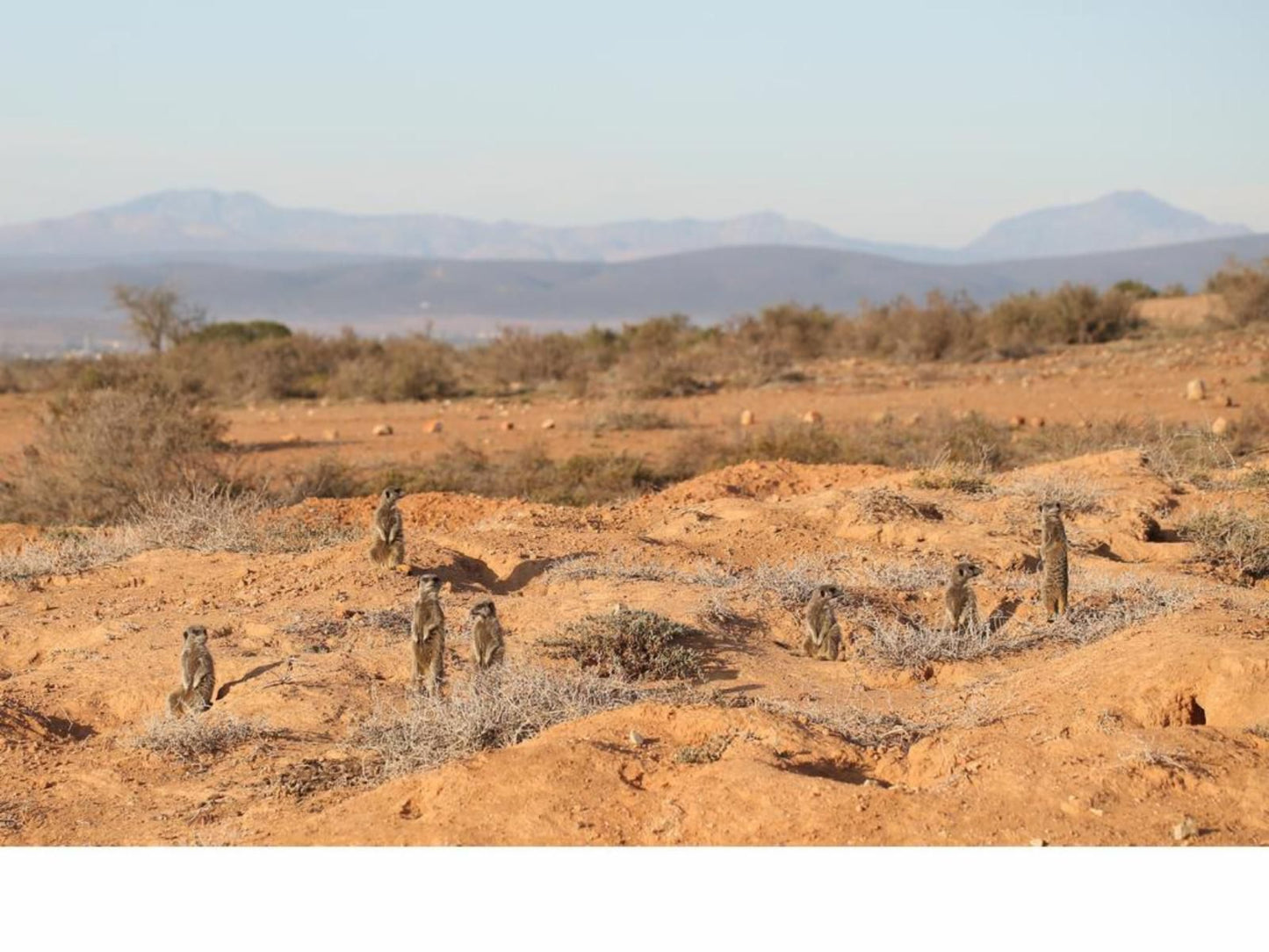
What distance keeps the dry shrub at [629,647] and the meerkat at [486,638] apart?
1.90 feet

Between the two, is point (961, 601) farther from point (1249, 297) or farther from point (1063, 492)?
point (1249, 297)

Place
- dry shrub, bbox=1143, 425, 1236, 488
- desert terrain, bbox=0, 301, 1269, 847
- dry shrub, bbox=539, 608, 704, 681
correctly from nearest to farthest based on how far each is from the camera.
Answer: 1. desert terrain, bbox=0, 301, 1269, 847
2. dry shrub, bbox=539, 608, 704, 681
3. dry shrub, bbox=1143, 425, 1236, 488

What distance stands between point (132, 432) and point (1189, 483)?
1048 centimetres

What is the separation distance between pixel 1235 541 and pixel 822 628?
3997mm

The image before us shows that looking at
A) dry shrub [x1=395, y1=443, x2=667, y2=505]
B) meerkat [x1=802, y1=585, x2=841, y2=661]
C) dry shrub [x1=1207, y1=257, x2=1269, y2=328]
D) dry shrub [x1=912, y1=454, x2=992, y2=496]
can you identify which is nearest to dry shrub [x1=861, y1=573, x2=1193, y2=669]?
meerkat [x1=802, y1=585, x2=841, y2=661]

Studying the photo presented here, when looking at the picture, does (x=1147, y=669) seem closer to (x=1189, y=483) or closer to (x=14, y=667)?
(x=14, y=667)

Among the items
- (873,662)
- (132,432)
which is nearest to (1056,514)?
(873,662)

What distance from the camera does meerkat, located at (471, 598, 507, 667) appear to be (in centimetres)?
727

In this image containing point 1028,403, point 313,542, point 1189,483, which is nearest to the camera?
point 313,542

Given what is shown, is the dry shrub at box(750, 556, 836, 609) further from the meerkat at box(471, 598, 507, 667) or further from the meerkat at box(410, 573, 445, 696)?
the meerkat at box(410, 573, 445, 696)

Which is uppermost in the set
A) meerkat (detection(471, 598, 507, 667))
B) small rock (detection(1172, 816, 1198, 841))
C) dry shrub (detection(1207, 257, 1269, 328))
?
dry shrub (detection(1207, 257, 1269, 328))

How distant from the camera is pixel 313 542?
39.2 ft

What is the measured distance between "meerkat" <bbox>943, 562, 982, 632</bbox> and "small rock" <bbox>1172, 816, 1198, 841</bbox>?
3113 mm

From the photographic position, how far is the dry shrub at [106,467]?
48.6ft
